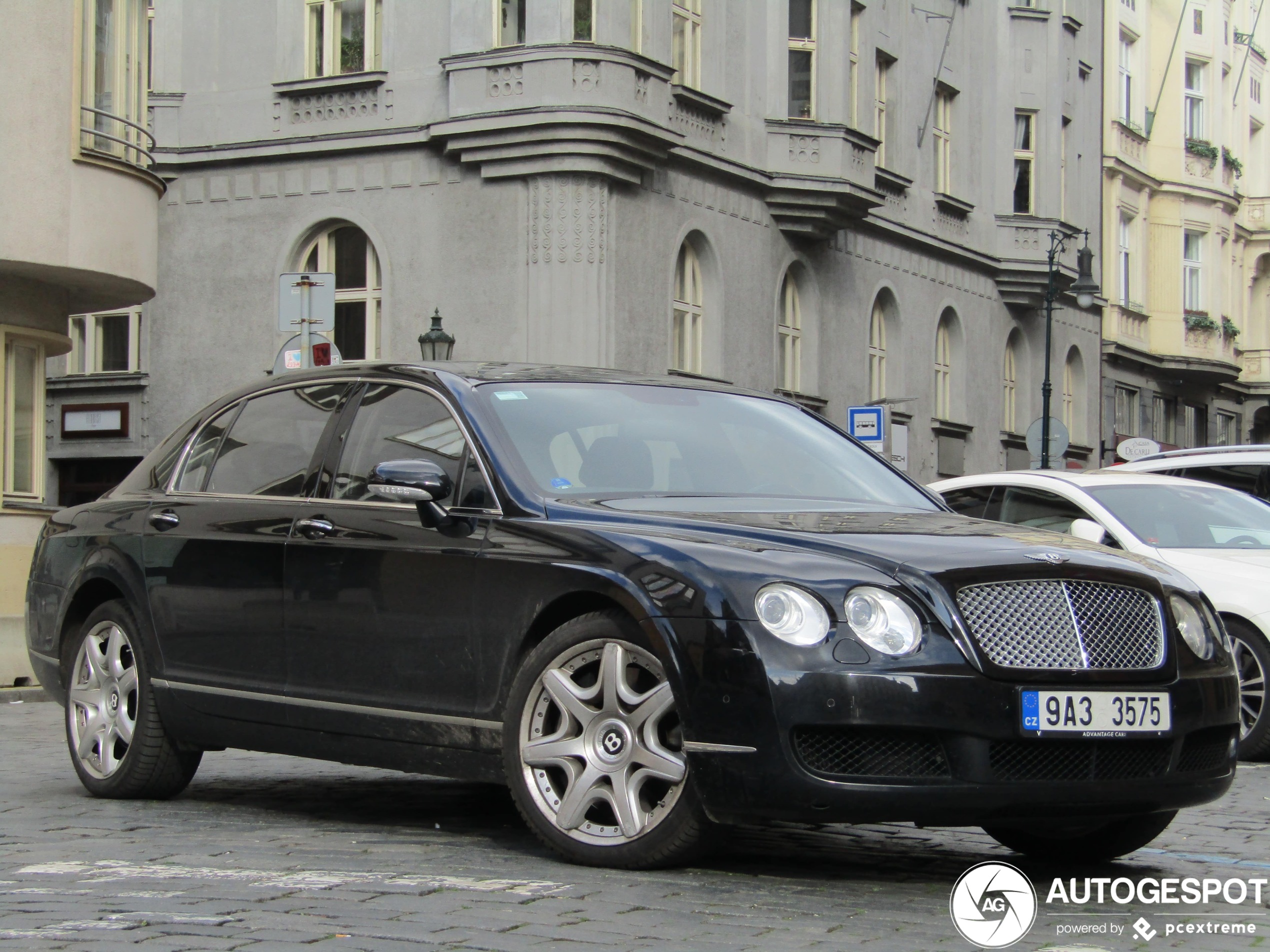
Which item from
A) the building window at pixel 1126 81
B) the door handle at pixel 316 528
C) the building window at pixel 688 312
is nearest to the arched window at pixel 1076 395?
the building window at pixel 1126 81

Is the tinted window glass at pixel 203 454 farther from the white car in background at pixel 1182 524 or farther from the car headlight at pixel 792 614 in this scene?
the white car in background at pixel 1182 524

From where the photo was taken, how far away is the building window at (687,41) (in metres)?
27.8

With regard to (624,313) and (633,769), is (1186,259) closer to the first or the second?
(624,313)

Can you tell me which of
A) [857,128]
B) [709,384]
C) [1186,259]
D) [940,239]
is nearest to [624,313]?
[857,128]

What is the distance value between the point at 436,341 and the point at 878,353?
12.3 meters

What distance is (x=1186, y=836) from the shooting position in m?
7.43

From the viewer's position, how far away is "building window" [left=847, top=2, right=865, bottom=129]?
32.9 metres

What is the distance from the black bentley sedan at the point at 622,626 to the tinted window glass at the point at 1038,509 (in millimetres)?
4625

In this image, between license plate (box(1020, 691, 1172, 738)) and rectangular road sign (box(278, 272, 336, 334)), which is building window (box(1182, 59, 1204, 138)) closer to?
rectangular road sign (box(278, 272, 336, 334))

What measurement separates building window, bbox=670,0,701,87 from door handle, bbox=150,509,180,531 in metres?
20.4

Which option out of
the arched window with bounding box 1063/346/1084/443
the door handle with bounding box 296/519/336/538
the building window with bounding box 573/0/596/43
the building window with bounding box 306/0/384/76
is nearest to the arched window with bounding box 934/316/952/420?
the arched window with bounding box 1063/346/1084/443

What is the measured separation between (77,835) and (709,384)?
2795 mm

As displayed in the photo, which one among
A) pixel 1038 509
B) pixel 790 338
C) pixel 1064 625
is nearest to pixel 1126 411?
pixel 790 338

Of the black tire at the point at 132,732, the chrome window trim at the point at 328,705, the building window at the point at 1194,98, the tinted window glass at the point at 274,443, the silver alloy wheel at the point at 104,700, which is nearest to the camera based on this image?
the chrome window trim at the point at 328,705
